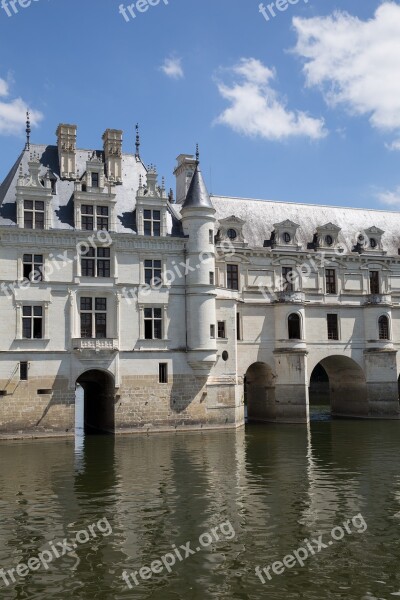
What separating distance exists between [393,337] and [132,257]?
71.2ft

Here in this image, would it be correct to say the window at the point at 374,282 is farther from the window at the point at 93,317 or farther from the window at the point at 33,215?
the window at the point at 33,215

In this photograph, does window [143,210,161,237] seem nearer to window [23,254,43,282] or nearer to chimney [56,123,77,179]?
chimney [56,123,77,179]

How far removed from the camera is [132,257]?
3697 centimetres

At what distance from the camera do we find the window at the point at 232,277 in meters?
42.6

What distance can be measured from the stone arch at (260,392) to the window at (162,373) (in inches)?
A: 348

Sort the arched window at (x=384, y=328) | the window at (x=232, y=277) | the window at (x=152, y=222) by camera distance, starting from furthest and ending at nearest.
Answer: the arched window at (x=384, y=328)
the window at (x=232, y=277)
the window at (x=152, y=222)

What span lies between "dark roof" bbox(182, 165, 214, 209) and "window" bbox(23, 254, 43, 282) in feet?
31.6

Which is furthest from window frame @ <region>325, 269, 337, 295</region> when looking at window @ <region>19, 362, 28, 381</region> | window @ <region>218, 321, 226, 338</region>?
window @ <region>19, 362, 28, 381</region>

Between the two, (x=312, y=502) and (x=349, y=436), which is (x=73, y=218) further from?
(x=312, y=502)

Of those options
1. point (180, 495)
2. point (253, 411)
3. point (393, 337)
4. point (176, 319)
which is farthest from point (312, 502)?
point (393, 337)

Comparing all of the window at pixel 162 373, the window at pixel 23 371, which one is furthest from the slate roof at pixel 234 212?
the window at pixel 162 373

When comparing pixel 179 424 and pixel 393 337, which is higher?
pixel 393 337

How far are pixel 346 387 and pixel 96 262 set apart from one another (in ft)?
74.1

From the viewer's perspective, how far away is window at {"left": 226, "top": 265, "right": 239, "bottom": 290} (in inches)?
1677
